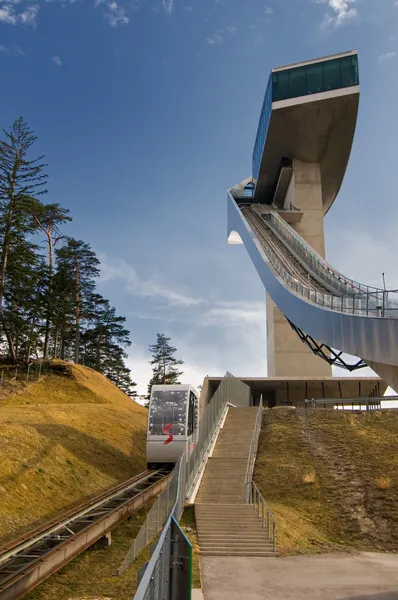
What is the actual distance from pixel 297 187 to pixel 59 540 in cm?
4505

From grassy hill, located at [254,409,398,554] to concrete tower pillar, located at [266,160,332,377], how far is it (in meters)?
18.4

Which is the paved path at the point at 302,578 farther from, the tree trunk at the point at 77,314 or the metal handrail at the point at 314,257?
the tree trunk at the point at 77,314

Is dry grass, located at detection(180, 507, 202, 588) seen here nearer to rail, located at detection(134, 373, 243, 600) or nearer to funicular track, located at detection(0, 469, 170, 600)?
rail, located at detection(134, 373, 243, 600)

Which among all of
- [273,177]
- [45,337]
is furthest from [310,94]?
[45,337]

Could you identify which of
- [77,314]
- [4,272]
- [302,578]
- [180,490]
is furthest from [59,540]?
A: [77,314]

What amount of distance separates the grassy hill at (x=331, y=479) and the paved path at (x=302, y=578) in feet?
4.15

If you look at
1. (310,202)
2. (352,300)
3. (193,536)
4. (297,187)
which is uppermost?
(297,187)

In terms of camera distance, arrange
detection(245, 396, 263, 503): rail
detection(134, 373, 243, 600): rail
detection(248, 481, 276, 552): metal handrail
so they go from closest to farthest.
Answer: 1. detection(134, 373, 243, 600): rail
2. detection(248, 481, 276, 552): metal handrail
3. detection(245, 396, 263, 503): rail

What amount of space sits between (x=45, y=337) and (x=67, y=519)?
33546 mm

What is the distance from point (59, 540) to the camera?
12703 millimetres

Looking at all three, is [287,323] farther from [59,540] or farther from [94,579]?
[94,579]

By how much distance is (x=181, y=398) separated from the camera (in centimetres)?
2370

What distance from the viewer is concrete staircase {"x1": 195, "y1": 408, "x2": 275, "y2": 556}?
14398 millimetres

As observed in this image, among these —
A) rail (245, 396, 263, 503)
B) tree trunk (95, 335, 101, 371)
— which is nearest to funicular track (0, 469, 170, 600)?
rail (245, 396, 263, 503)
